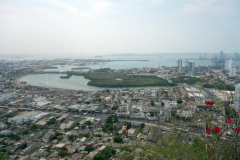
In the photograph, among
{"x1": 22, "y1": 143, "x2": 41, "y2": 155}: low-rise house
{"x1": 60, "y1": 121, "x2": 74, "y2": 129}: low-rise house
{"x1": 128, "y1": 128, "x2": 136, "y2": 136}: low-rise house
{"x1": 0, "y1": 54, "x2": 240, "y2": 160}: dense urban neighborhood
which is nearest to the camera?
{"x1": 0, "y1": 54, "x2": 240, "y2": 160}: dense urban neighborhood

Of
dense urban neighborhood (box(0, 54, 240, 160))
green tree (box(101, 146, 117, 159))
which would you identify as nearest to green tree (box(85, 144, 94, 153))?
dense urban neighborhood (box(0, 54, 240, 160))

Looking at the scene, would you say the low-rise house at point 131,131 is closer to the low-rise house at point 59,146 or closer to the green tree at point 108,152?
the green tree at point 108,152

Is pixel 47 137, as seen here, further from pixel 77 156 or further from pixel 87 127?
pixel 77 156

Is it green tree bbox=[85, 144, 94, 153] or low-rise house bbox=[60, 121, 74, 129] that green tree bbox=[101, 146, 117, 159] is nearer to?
green tree bbox=[85, 144, 94, 153]

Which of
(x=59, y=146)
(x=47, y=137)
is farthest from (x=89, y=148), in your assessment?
(x=47, y=137)

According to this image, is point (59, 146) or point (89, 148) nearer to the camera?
point (89, 148)

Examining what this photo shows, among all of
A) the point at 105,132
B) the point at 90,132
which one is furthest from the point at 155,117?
the point at 90,132

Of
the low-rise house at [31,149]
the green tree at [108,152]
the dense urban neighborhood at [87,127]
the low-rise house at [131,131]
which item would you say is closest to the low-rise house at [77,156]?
the dense urban neighborhood at [87,127]

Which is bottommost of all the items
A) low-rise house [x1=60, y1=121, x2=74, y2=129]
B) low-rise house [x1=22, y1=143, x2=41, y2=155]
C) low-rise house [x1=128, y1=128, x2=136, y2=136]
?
low-rise house [x1=22, y1=143, x2=41, y2=155]

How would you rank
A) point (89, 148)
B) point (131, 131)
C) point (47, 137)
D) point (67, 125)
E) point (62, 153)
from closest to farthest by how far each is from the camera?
1. point (62, 153)
2. point (89, 148)
3. point (47, 137)
4. point (131, 131)
5. point (67, 125)

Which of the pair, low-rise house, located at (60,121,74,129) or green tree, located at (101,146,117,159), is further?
low-rise house, located at (60,121,74,129)

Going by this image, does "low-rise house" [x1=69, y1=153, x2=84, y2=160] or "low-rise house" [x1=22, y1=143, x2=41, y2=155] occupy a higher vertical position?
"low-rise house" [x1=69, y1=153, x2=84, y2=160]
